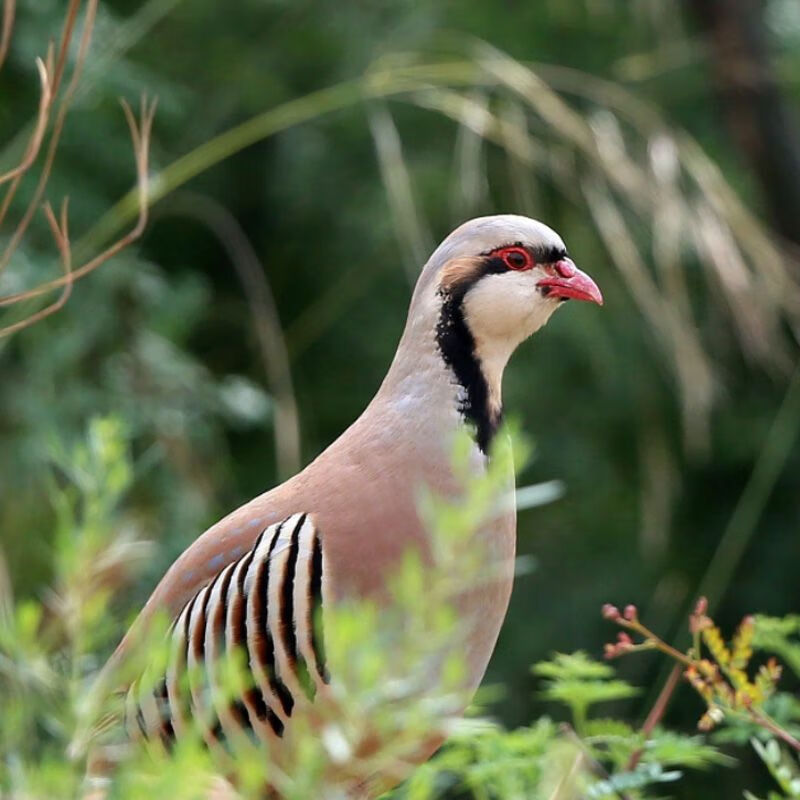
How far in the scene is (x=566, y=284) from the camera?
2459 mm

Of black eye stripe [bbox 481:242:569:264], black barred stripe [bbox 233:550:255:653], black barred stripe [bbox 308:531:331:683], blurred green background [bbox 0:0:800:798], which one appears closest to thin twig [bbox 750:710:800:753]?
black barred stripe [bbox 308:531:331:683]

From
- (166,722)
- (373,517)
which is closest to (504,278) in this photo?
(373,517)

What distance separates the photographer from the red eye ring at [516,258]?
241 centimetres

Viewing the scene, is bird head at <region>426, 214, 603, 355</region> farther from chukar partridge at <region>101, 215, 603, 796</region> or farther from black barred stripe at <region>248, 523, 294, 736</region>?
black barred stripe at <region>248, 523, 294, 736</region>

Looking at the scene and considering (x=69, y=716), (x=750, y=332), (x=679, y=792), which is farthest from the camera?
(x=679, y=792)

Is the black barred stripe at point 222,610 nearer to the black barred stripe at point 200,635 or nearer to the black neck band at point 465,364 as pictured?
the black barred stripe at point 200,635

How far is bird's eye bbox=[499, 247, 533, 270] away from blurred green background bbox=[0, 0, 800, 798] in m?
2.29

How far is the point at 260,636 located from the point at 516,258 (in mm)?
658

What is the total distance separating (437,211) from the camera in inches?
223

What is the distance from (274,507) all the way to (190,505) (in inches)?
88.2

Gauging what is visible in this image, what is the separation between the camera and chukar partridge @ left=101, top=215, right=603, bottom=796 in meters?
2.19

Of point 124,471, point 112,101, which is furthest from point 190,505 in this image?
point 124,471

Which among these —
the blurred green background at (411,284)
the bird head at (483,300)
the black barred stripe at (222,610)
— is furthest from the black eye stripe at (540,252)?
the blurred green background at (411,284)

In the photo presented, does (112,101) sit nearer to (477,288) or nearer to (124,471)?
(477,288)
